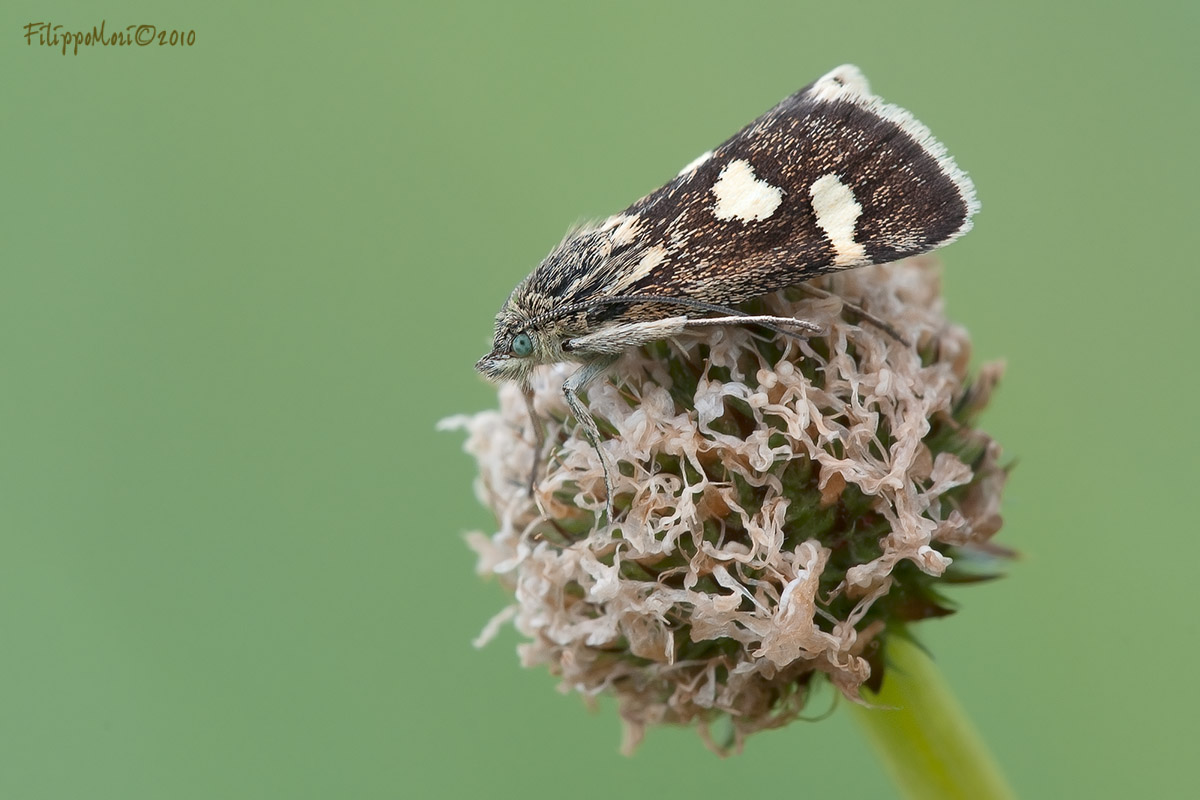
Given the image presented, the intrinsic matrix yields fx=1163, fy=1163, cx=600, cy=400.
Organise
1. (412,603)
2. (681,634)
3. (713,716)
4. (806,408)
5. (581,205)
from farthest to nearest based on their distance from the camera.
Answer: (581,205), (412,603), (713,716), (681,634), (806,408)

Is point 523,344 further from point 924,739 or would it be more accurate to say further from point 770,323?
point 924,739

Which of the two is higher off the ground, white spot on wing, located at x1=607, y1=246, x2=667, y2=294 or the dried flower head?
white spot on wing, located at x1=607, y1=246, x2=667, y2=294

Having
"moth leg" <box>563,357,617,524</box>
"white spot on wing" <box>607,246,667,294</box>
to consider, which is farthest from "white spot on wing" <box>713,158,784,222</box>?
"moth leg" <box>563,357,617,524</box>

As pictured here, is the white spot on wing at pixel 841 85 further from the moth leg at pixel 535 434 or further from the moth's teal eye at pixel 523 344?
the moth leg at pixel 535 434

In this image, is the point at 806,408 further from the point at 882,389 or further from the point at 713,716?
the point at 713,716

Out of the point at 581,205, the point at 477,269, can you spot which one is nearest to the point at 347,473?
the point at 477,269

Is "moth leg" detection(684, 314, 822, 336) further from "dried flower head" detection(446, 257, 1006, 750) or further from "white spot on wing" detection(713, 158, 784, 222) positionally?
"white spot on wing" detection(713, 158, 784, 222)

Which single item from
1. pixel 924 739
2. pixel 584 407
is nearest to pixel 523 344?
pixel 584 407

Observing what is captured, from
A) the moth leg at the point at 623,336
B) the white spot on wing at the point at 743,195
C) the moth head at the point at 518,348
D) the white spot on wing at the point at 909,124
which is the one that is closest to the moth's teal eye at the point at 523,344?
the moth head at the point at 518,348
